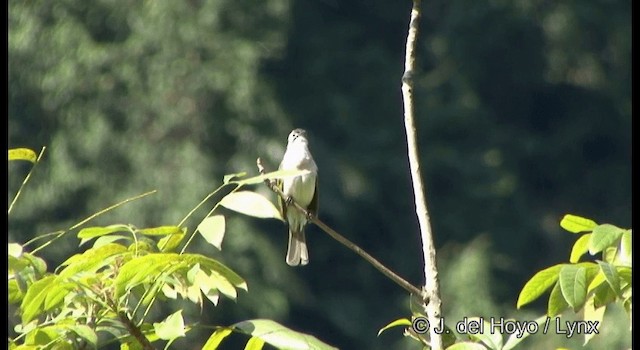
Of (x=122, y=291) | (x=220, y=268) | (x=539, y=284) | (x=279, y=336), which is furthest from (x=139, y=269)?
(x=539, y=284)

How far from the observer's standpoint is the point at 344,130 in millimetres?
20094

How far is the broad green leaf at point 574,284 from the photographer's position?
6.84ft

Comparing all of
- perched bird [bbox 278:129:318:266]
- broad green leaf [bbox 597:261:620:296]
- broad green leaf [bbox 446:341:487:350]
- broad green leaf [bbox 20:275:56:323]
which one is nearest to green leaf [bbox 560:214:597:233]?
broad green leaf [bbox 597:261:620:296]

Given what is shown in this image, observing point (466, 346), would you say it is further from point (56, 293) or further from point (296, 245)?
point (296, 245)

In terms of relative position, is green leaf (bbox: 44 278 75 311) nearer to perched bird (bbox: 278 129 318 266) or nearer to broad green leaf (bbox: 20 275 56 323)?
broad green leaf (bbox: 20 275 56 323)

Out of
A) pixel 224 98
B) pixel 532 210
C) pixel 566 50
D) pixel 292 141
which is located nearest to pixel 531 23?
pixel 566 50

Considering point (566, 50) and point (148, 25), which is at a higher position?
point (566, 50)

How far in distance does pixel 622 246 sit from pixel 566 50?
793 inches

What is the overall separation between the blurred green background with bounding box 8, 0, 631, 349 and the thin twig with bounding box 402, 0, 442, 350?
1004cm

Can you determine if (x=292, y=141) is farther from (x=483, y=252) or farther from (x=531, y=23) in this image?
(x=531, y=23)

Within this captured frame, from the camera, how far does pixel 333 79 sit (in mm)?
20844

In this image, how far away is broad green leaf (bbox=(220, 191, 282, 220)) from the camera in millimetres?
2087

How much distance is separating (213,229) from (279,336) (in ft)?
0.76

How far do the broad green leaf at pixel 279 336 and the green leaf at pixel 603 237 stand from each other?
1.51 ft
